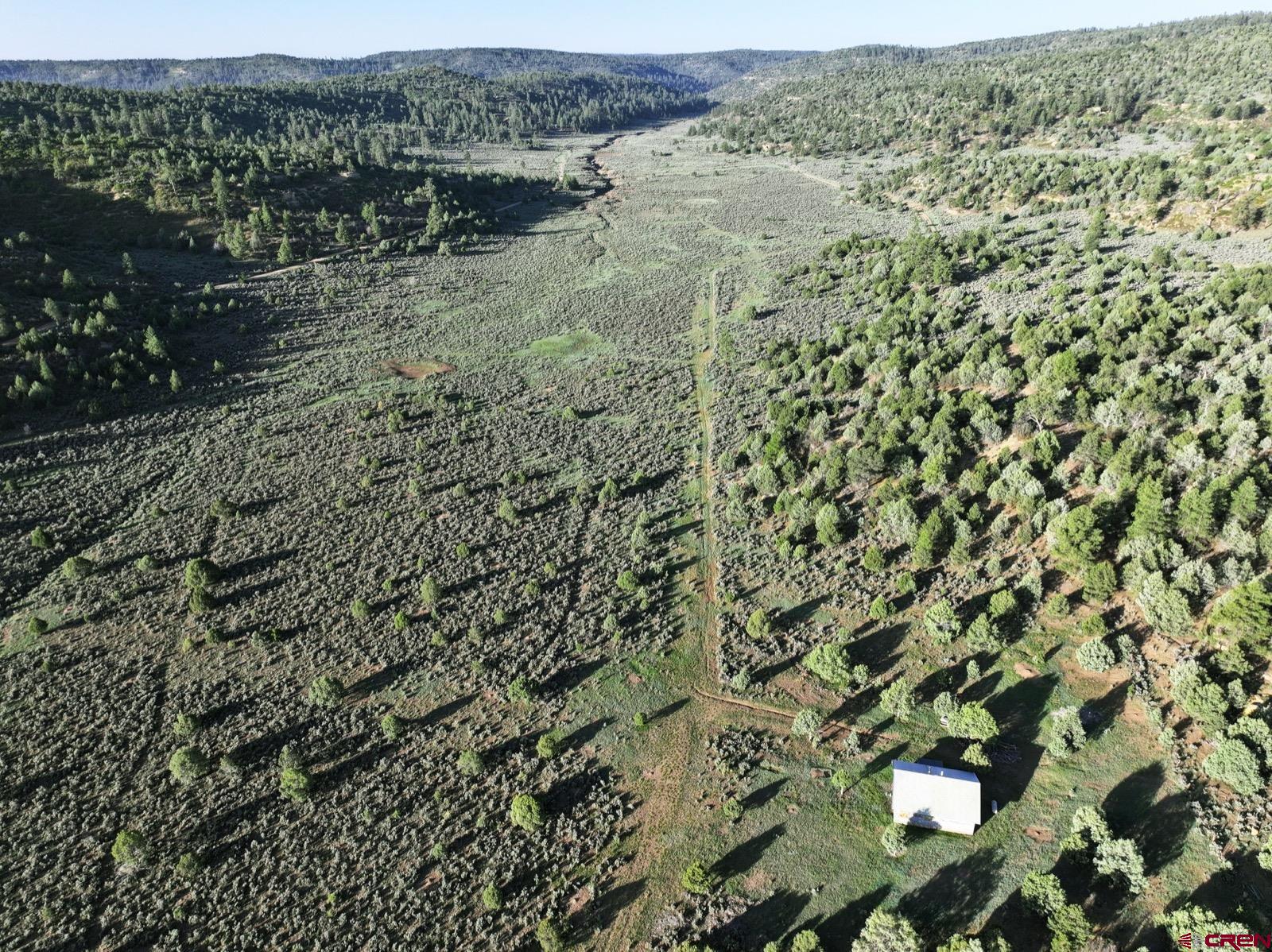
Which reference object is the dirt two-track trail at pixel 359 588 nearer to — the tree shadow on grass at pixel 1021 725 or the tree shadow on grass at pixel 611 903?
the tree shadow on grass at pixel 611 903

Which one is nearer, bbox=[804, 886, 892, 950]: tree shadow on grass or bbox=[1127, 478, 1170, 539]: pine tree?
bbox=[804, 886, 892, 950]: tree shadow on grass

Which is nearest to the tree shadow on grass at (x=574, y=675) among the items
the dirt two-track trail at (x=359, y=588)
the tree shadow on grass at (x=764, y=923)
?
the dirt two-track trail at (x=359, y=588)

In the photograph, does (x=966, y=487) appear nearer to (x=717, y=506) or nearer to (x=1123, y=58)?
(x=717, y=506)

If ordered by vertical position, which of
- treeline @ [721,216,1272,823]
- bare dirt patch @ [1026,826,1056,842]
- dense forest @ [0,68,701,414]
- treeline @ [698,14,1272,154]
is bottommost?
bare dirt patch @ [1026,826,1056,842]

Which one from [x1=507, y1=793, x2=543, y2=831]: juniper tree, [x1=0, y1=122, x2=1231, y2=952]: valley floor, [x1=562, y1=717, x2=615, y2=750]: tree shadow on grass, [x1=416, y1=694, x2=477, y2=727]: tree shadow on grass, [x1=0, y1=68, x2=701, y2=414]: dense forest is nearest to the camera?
[x1=0, y1=122, x2=1231, y2=952]: valley floor

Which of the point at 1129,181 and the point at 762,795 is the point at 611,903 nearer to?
the point at 762,795

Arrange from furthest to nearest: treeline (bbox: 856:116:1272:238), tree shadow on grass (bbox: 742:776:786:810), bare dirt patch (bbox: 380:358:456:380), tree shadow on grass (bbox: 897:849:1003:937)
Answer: treeline (bbox: 856:116:1272:238) → bare dirt patch (bbox: 380:358:456:380) → tree shadow on grass (bbox: 742:776:786:810) → tree shadow on grass (bbox: 897:849:1003:937)

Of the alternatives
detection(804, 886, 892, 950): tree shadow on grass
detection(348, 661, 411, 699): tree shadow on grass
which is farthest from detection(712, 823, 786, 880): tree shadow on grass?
detection(348, 661, 411, 699): tree shadow on grass

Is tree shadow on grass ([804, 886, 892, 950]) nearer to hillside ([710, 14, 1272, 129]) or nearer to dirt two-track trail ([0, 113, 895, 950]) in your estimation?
dirt two-track trail ([0, 113, 895, 950])
